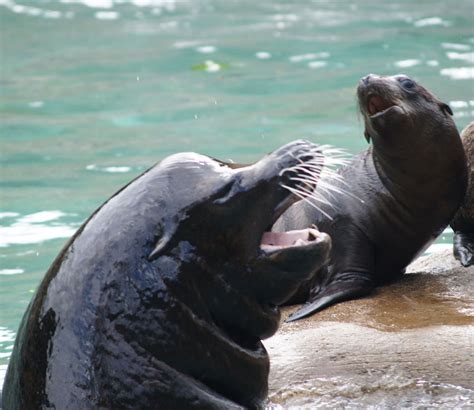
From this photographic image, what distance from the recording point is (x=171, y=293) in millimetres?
3672

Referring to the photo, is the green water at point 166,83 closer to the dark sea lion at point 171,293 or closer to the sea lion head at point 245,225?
the dark sea lion at point 171,293

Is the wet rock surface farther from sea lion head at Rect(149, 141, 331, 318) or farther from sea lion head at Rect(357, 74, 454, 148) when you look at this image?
sea lion head at Rect(357, 74, 454, 148)

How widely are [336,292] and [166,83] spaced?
7794 millimetres

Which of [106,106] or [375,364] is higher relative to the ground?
[375,364]

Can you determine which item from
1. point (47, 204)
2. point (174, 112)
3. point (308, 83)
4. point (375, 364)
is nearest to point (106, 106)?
point (174, 112)

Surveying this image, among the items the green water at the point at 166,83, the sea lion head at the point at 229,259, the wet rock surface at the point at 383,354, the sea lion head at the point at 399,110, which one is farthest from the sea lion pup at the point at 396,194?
the sea lion head at the point at 229,259

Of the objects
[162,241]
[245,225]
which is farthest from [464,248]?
[162,241]

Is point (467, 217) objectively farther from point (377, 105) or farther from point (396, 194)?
point (377, 105)

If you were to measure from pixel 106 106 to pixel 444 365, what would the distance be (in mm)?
8420

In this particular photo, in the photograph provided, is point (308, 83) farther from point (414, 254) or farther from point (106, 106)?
point (414, 254)

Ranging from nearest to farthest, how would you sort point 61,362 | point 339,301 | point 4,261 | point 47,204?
point 61,362, point 339,301, point 4,261, point 47,204

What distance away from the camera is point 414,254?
6191mm

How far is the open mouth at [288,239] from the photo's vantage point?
3771 millimetres

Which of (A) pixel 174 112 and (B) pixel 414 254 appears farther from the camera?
(A) pixel 174 112
